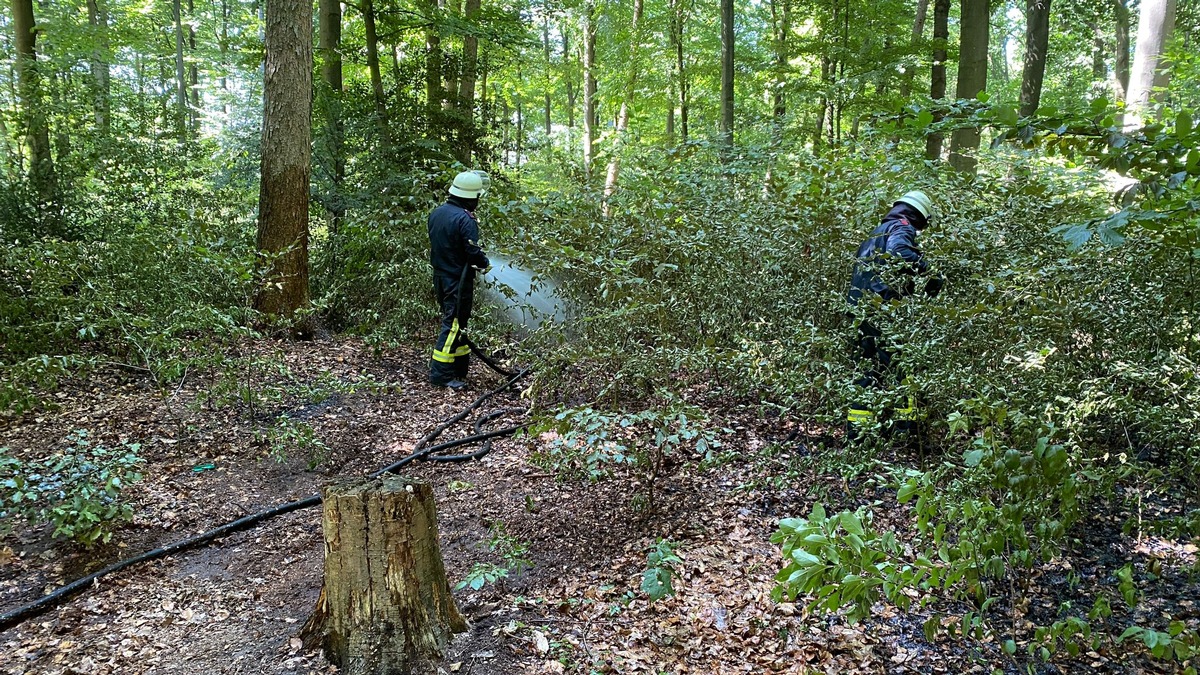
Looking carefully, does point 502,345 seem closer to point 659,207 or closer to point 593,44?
point 659,207

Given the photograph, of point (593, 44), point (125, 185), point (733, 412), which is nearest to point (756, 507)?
point (733, 412)

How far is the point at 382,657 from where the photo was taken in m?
2.73

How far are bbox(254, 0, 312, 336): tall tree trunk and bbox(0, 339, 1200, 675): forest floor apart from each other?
1.93 meters

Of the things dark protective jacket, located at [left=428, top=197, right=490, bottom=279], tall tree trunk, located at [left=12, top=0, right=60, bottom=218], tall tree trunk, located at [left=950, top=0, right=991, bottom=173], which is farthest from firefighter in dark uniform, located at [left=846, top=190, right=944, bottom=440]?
tall tree trunk, located at [left=12, top=0, right=60, bottom=218]

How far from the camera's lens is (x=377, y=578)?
272 centimetres

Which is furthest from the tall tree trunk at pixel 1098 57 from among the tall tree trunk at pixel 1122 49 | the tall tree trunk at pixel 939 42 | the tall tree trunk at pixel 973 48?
the tall tree trunk at pixel 973 48

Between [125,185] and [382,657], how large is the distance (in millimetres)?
7425

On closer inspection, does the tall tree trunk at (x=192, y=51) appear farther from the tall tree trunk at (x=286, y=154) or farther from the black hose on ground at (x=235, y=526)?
the black hose on ground at (x=235, y=526)

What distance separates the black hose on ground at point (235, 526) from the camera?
9.93 ft

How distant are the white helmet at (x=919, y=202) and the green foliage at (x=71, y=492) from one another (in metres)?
4.95

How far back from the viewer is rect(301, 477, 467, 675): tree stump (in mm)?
2688

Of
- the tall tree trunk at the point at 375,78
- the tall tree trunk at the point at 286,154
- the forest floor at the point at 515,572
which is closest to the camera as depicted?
the forest floor at the point at 515,572

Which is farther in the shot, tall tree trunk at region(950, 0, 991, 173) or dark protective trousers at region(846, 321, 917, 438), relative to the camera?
tall tree trunk at region(950, 0, 991, 173)

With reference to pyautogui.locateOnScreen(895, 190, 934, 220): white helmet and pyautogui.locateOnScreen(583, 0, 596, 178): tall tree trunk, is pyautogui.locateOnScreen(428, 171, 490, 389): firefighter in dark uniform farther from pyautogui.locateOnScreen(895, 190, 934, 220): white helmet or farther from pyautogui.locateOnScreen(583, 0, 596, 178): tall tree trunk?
pyautogui.locateOnScreen(583, 0, 596, 178): tall tree trunk
